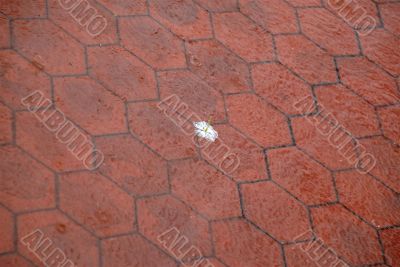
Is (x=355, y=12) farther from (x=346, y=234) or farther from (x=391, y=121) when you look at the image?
(x=346, y=234)

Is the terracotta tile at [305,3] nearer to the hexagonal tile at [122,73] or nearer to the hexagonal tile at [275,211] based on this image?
the hexagonal tile at [122,73]

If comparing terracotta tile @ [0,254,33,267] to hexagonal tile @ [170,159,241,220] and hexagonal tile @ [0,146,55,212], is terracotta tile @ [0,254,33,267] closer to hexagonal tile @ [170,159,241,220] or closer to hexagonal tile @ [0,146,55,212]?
hexagonal tile @ [0,146,55,212]

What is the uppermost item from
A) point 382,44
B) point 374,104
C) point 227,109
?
point 382,44

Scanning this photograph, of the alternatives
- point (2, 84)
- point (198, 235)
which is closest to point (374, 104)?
point (198, 235)

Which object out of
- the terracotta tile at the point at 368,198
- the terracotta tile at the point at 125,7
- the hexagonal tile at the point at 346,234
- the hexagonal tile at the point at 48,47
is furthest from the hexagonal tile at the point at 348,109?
the hexagonal tile at the point at 48,47

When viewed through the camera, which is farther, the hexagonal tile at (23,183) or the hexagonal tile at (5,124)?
the hexagonal tile at (5,124)

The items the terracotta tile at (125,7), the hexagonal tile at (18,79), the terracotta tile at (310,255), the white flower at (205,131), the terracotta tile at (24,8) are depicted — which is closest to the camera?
the terracotta tile at (310,255)

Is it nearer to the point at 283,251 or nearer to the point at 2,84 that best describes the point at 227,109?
the point at 283,251

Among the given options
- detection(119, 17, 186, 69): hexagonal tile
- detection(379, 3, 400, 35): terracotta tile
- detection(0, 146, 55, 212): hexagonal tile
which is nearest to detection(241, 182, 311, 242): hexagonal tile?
detection(119, 17, 186, 69): hexagonal tile
